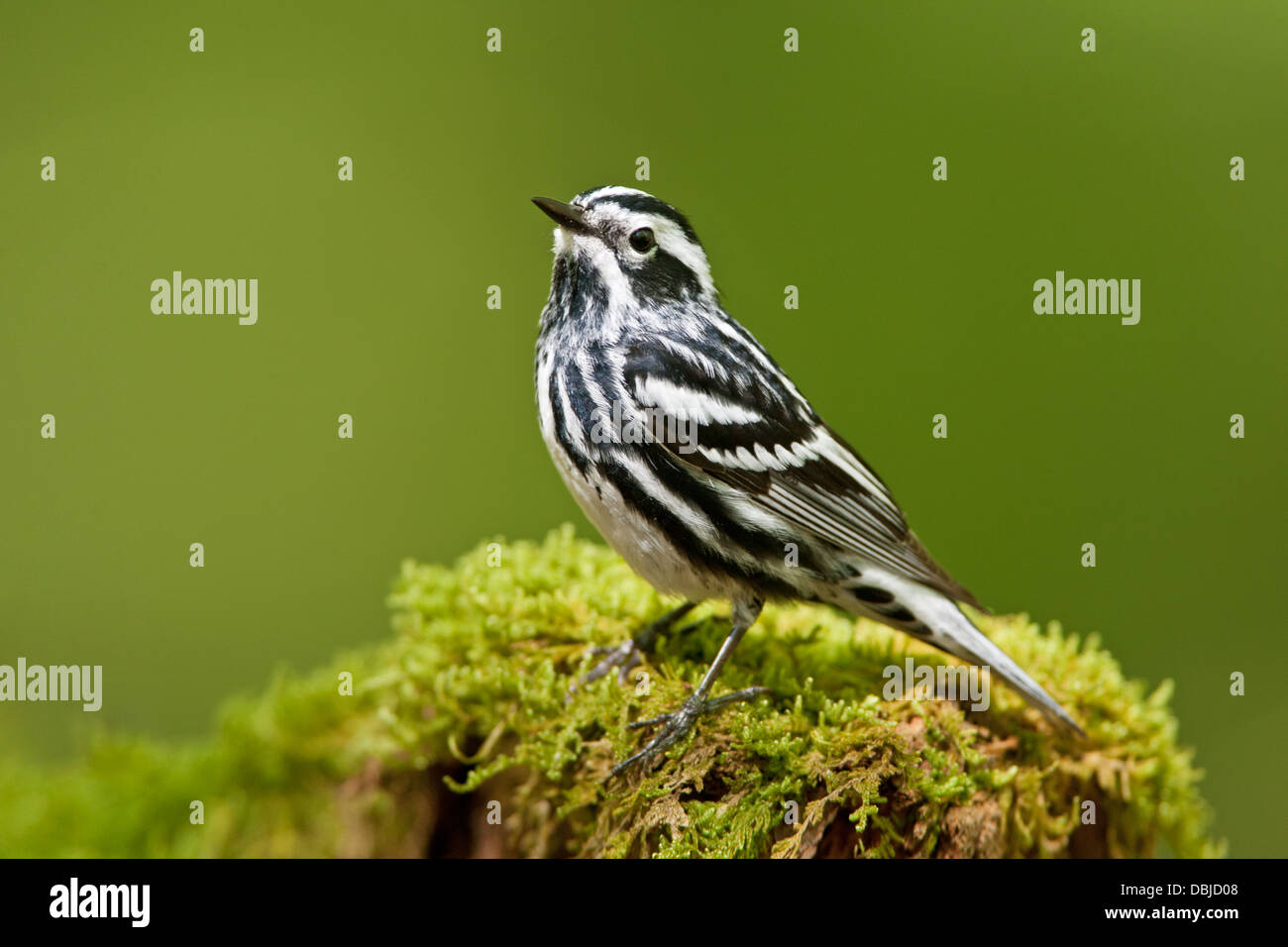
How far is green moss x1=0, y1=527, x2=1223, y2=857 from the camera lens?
3.25 meters

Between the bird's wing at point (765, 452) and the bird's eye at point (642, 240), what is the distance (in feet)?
1.40

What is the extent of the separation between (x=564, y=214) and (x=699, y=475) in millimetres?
1161

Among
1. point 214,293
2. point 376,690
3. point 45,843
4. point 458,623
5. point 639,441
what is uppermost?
point 214,293

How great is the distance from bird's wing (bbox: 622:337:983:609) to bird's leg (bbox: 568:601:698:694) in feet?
2.02

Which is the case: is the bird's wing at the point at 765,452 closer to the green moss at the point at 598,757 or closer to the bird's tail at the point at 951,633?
the bird's tail at the point at 951,633

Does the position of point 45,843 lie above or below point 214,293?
below

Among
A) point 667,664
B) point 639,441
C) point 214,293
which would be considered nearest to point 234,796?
point 667,664

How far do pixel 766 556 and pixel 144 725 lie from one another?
17.4 ft

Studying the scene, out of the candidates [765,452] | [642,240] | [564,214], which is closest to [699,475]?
[765,452]

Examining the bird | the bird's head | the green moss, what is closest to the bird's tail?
the bird

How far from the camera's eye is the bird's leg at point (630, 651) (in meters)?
3.86

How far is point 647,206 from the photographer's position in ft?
13.1

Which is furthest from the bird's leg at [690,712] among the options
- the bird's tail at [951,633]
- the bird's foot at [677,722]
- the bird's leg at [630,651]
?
the bird's tail at [951,633]

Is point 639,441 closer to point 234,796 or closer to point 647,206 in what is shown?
point 647,206
